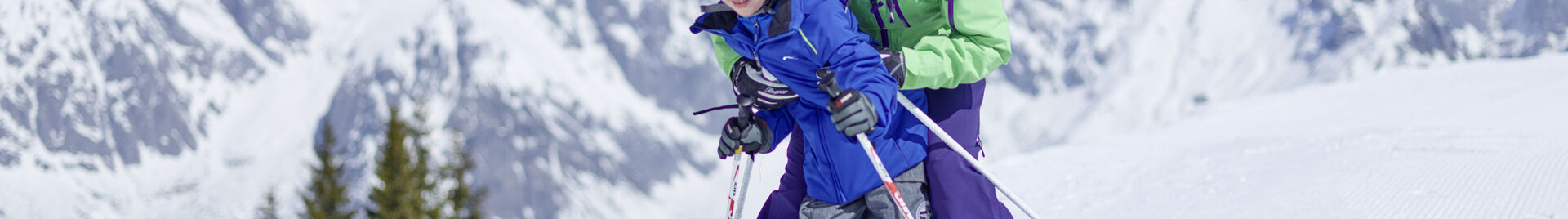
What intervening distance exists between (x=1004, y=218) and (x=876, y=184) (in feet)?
1.58

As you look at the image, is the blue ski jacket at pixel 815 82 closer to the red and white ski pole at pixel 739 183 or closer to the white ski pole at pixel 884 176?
the white ski pole at pixel 884 176

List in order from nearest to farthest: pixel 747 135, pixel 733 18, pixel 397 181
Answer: pixel 733 18, pixel 747 135, pixel 397 181

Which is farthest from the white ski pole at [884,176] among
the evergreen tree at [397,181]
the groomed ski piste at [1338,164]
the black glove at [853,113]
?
the evergreen tree at [397,181]

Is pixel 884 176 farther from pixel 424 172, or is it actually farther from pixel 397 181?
pixel 424 172

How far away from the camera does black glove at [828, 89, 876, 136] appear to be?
137 inches

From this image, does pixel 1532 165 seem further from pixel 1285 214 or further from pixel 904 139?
pixel 904 139

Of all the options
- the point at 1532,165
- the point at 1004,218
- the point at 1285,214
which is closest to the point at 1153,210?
the point at 1285,214

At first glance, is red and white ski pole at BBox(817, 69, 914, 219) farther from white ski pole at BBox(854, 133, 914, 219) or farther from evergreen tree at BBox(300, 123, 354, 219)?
evergreen tree at BBox(300, 123, 354, 219)

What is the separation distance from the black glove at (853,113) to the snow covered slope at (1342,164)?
3253 millimetres

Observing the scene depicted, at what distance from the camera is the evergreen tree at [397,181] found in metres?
27.7

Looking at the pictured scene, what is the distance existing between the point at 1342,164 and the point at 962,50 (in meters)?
4.34

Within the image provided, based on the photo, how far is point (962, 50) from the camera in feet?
12.4

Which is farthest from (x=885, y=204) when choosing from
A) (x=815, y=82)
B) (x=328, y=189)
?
(x=328, y=189)

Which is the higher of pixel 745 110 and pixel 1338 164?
pixel 745 110
